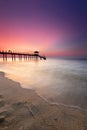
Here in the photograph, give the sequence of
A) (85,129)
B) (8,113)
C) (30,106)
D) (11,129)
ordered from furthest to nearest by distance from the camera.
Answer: (30,106) < (8,113) < (85,129) < (11,129)

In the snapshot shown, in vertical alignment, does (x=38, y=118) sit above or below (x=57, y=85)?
above

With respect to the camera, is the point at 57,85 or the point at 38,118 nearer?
the point at 38,118

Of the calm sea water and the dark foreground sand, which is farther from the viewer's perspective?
the calm sea water

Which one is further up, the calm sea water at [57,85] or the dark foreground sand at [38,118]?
the dark foreground sand at [38,118]

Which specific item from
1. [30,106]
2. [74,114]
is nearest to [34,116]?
[30,106]

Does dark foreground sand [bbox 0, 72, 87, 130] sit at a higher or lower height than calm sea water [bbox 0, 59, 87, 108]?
higher

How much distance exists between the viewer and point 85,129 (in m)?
3.50

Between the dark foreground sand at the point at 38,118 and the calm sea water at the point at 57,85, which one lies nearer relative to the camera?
the dark foreground sand at the point at 38,118

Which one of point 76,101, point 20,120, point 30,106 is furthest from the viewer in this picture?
point 76,101

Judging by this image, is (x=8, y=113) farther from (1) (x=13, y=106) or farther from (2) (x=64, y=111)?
(2) (x=64, y=111)

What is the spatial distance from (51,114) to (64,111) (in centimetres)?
73

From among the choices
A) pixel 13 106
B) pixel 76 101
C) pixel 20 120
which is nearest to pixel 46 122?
pixel 20 120

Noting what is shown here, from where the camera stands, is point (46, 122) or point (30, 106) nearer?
point (46, 122)

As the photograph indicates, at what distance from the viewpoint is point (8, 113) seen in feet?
13.5
